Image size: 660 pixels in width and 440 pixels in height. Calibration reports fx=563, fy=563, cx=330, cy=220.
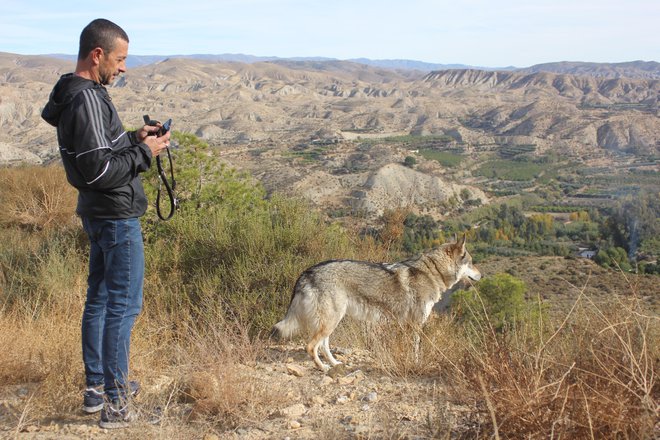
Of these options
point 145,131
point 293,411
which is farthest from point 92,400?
point 145,131

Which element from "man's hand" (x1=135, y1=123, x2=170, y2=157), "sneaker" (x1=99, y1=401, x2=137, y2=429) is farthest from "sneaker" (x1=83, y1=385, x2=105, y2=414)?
"man's hand" (x1=135, y1=123, x2=170, y2=157)

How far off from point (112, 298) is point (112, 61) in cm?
130

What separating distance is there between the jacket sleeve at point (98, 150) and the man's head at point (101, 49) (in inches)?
6.9

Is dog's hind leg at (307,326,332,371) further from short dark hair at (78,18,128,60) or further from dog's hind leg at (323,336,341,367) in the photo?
short dark hair at (78,18,128,60)

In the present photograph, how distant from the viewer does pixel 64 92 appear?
9.64ft

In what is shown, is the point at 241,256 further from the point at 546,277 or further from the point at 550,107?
the point at 550,107

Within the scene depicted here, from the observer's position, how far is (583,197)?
197 ft

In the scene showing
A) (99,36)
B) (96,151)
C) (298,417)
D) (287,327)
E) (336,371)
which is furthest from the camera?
(287,327)

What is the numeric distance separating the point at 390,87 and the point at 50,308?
19481 centimetres

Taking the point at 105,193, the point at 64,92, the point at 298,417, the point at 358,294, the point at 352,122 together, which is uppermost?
the point at 64,92

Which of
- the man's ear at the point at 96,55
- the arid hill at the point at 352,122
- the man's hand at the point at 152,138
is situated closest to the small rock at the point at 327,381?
the man's hand at the point at 152,138

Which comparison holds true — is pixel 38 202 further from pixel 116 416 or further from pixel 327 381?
pixel 116 416

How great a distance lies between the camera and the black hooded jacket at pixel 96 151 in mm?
2861

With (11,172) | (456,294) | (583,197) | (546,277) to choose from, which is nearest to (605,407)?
(456,294)
